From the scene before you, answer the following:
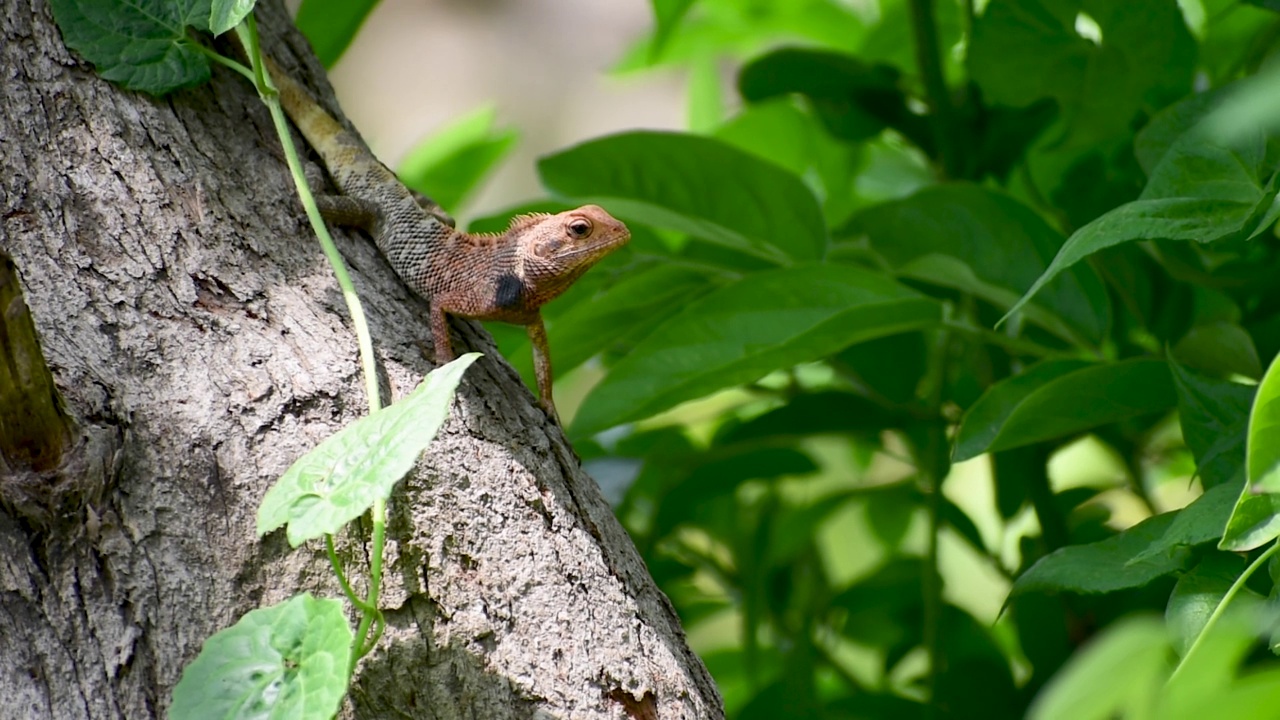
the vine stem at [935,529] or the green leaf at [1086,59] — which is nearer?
the green leaf at [1086,59]

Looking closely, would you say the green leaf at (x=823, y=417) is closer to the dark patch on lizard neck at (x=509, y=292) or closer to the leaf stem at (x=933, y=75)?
the leaf stem at (x=933, y=75)

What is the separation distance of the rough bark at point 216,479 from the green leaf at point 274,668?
84 millimetres

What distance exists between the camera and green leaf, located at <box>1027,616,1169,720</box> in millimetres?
397

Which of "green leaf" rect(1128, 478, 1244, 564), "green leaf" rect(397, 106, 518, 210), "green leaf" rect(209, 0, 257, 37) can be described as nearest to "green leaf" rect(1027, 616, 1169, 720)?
"green leaf" rect(1128, 478, 1244, 564)

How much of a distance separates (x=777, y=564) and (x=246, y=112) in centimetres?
122

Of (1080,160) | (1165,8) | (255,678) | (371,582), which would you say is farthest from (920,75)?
(255,678)

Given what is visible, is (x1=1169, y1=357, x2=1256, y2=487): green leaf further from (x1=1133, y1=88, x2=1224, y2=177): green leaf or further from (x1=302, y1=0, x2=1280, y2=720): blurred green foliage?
(x1=1133, y1=88, x2=1224, y2=177): green leaf

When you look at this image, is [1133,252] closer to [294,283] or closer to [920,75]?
[920,75]

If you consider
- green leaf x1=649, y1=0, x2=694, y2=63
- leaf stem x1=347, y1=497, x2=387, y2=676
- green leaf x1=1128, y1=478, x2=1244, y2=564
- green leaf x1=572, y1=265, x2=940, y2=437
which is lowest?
green leaf x1=1128, y1=478, x2=1244, y2=564

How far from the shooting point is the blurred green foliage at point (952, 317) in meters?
0.90

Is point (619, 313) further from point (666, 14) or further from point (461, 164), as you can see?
point (461, 164)

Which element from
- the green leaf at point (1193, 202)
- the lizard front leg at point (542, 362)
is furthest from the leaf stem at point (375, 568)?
the green leaf at point (1193, 202)

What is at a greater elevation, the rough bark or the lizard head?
the lizard head

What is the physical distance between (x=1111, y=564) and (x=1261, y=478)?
239 mm
